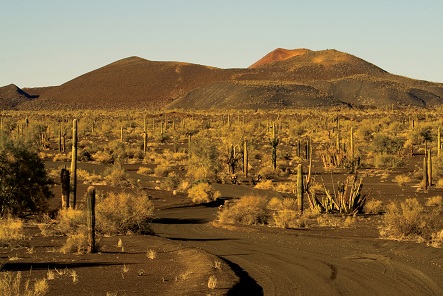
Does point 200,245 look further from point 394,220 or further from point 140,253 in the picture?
point 394,220

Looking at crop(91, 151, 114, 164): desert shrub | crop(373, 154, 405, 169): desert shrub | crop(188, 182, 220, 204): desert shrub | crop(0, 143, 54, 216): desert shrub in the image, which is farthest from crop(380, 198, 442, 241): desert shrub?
crop(91, 151, 114, 164): desert shrub

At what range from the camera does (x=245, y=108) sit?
170 m

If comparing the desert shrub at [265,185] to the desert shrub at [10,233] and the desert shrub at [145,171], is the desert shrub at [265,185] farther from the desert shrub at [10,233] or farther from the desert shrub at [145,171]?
the desert shrub at [10,233]

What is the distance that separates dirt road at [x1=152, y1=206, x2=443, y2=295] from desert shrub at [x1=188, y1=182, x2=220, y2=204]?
8.84 meters

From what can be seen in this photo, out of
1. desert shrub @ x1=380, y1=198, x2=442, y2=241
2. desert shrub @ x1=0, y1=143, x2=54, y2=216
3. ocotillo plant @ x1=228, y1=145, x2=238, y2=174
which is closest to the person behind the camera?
desert shrub @ x1=380, y1=198, x2=442, y2=241

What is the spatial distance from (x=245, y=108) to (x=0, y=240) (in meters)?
147

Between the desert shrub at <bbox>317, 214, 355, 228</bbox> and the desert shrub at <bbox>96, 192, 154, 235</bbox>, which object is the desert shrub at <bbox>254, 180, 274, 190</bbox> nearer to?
the desert shrub at <bbox>317, 214, 355, 228</bbox>

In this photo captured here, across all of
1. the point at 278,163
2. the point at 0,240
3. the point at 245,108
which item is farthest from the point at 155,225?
the point at 245,108

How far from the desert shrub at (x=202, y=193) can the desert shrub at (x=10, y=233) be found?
1495cm

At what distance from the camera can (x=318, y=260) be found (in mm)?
21672

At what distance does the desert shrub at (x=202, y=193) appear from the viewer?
41.9 meters

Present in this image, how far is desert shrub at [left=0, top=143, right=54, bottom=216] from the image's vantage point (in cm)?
3109

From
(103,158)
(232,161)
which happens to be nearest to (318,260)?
(232,161)

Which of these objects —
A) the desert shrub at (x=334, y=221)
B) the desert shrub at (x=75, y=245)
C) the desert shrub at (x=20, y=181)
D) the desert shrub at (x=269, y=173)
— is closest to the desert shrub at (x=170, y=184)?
the desert shrub at (x=269, y=173)
